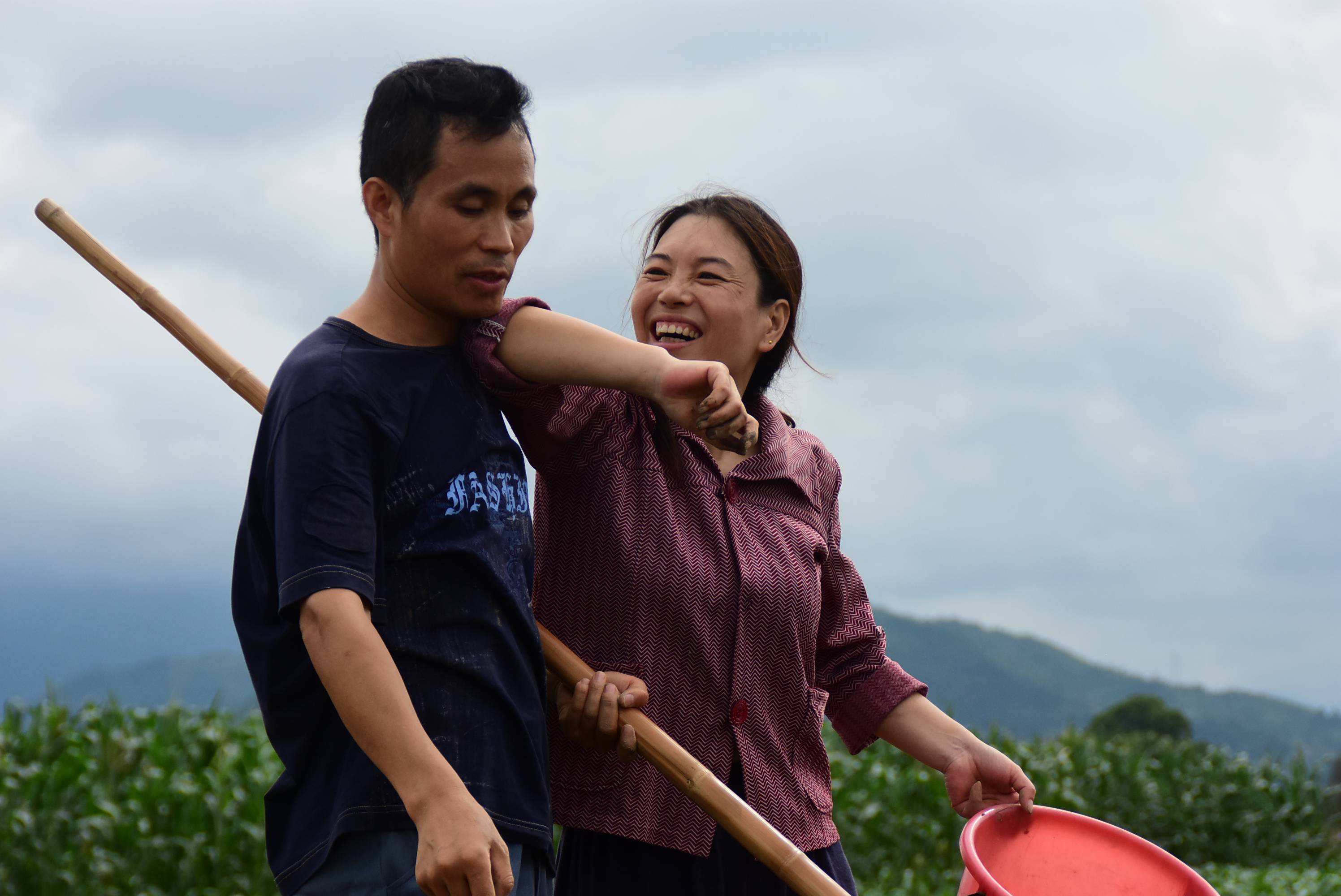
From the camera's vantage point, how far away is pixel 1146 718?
43.8 feet

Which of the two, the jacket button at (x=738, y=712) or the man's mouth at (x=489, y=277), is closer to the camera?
the man's mouth at (x=489, y=277)

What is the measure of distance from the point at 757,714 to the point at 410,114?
1.05 meters

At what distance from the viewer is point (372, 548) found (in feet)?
5.33

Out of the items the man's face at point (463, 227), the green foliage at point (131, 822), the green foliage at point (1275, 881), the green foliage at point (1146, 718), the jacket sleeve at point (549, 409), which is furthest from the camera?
the green foliage at point (1146, 718)

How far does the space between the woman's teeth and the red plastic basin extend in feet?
2.95

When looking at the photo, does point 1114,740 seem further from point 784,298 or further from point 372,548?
point 372,548

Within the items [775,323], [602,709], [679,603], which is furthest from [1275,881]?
[602,709]

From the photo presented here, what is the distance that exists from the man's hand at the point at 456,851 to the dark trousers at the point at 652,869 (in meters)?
0.57

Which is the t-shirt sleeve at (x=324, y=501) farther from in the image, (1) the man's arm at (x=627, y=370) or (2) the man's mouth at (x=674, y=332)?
(2) the man's mouth at (x=674, y=332)

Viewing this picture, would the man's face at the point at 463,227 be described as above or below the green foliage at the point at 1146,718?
below

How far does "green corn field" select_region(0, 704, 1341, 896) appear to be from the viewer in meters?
5.29

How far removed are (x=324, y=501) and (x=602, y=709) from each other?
55cm

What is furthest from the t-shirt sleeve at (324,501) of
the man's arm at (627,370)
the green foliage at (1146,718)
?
the green foliage at (1146,718)

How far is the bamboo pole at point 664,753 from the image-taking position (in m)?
1.90
